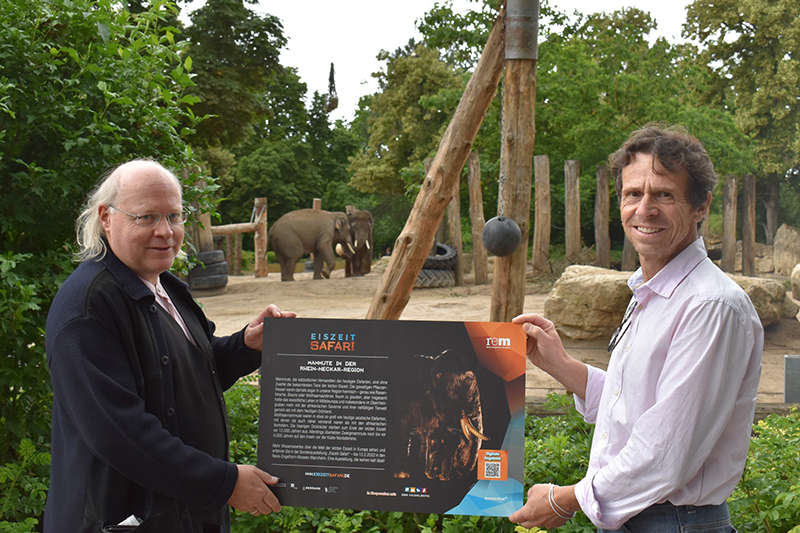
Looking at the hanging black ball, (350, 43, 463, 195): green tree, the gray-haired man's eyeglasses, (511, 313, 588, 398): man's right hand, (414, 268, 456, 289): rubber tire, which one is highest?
(350, 43, 463, 195): green tree

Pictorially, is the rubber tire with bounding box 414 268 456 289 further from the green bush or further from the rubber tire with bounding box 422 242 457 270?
the green bush

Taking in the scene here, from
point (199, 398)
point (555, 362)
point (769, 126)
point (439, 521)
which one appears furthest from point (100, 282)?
point (769, 126)

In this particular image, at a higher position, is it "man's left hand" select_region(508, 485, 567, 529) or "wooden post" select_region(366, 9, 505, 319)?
"wooden post" select_region(366, 9, 505, 319)

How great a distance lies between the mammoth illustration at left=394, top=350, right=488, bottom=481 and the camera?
7.86ft

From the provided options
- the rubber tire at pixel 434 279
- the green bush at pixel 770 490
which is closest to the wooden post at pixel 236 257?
the rubber tire at pixel 434 279

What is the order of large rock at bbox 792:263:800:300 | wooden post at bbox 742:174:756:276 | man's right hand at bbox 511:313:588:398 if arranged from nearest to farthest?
man's right hand at bbox 511:313:588:398, large rock at bbox 792:263:800:300, wooden post at bbox 742:174:756:276

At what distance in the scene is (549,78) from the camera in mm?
20484

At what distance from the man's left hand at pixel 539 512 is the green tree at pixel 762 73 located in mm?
28541

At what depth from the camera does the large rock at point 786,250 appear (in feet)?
73.3

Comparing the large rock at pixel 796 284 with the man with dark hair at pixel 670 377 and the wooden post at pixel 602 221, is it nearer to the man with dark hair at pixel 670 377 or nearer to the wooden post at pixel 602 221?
the wooden post at pixel 602 221

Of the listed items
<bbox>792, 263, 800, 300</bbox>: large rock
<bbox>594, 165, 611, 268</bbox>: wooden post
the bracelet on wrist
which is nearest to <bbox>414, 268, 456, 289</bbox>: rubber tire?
<bbox>594, 165, 611, 268</bbox>: wooden post

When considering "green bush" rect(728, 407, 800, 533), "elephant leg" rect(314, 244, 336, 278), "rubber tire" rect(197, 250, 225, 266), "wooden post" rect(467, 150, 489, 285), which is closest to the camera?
"green bush" rect(728, 407, 800, 533)

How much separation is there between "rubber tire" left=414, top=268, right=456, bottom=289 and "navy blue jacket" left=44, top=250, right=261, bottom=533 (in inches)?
605

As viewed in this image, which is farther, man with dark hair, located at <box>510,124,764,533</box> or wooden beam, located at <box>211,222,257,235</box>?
wooden beam, located at <box>211,222,257,235</box>
